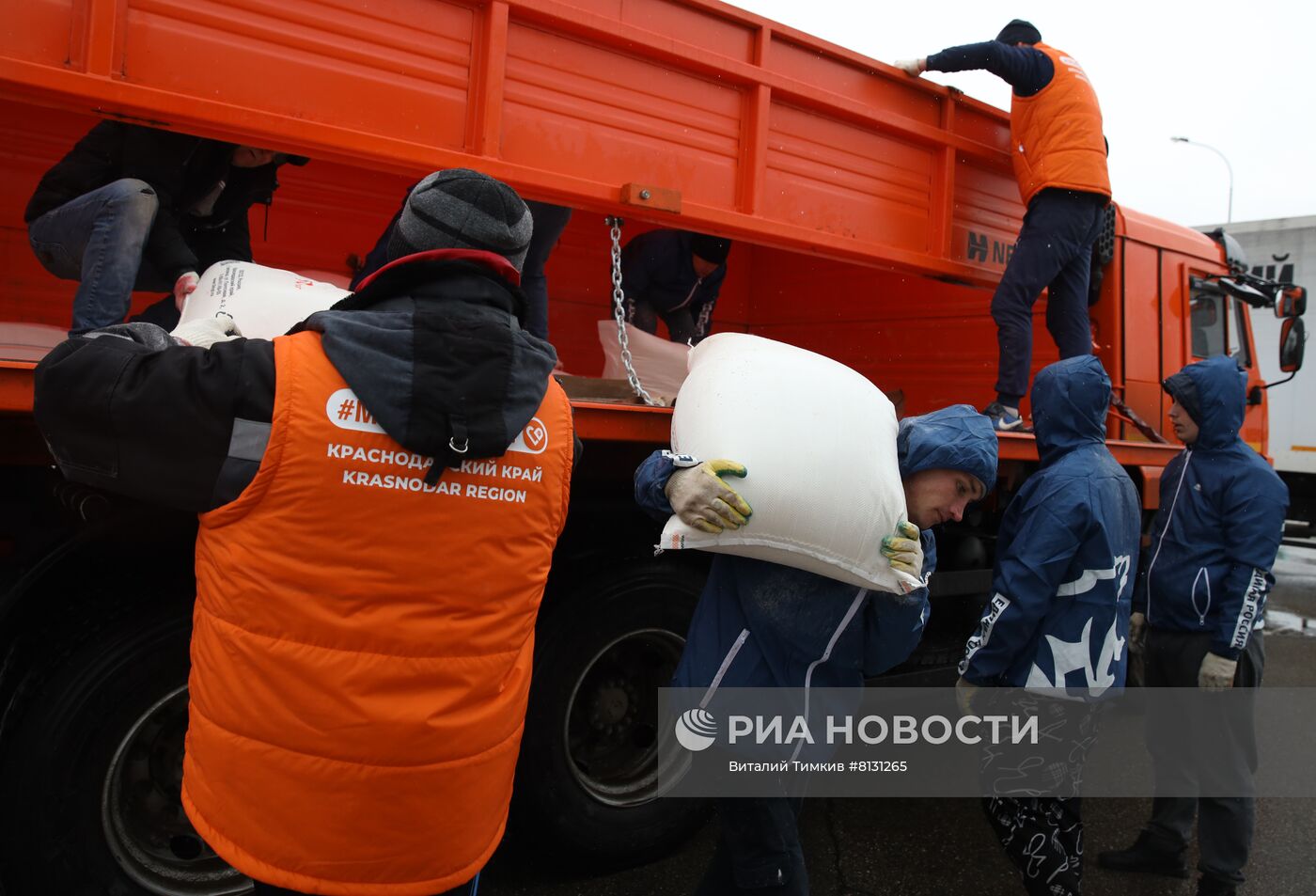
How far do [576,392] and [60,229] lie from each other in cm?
144

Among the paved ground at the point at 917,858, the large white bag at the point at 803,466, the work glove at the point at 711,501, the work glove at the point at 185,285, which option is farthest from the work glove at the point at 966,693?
the work glove at the point at 185,285

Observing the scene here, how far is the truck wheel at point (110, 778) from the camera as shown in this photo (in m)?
1.98

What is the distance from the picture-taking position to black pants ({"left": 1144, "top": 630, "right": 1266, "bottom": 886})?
289cm

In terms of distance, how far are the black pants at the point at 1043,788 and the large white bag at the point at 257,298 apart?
2.13 metres

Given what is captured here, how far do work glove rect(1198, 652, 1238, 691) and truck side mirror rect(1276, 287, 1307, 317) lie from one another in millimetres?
3325

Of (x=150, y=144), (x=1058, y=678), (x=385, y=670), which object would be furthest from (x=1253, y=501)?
(x=150, y=144)

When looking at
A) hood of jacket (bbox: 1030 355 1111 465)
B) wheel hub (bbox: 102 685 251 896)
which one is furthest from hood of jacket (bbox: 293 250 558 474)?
hood of jacket (bbox: 1030 355 1111 465)

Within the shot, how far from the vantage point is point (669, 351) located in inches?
136

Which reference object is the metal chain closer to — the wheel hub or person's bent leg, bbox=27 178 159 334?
Answer: person's bent leg, bbox=27 178 159 334

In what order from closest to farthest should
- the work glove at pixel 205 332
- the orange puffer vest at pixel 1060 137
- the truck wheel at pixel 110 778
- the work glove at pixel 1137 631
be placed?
the work glove at pixel 205 332, the truck wheel at pixel 110 778, the work glove at pixel 1137 631, the orange puffer vest at pixel 1060 137

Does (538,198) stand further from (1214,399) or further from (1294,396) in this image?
(1294,396)

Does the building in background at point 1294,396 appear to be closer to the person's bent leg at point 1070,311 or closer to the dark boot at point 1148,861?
the person's bent leg at point 1070,311

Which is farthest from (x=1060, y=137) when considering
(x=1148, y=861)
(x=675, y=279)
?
(x=1148, y=861)

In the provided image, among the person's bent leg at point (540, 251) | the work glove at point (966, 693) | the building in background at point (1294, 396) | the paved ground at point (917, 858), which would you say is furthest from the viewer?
the building in background at point (1294, 396)
